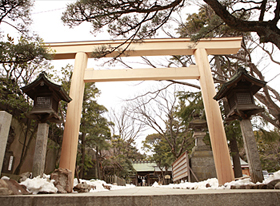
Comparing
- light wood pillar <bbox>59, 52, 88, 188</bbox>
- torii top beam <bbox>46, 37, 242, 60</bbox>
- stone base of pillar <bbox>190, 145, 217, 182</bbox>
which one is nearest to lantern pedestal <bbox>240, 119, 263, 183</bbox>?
stone base of pillar <bbox>190, 145, 217, 182</bbox>

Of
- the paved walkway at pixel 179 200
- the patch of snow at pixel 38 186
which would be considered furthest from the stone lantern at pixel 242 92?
the patch of snow at pixel 38 186

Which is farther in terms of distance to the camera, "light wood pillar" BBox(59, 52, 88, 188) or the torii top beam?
the torii top beam

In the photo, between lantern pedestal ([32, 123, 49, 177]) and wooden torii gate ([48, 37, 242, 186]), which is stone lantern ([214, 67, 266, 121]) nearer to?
wooden torii gate ([48, 37, 242, 186])

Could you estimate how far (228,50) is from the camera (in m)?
6.54

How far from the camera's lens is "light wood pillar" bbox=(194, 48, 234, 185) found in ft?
16.4

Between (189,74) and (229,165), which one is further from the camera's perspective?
(189,74)

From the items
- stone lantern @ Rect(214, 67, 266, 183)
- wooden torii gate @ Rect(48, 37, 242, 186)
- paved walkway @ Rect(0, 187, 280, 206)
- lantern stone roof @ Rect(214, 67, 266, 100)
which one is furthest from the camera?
wooden torii gate @ Rect(48, 37, 242, 186)

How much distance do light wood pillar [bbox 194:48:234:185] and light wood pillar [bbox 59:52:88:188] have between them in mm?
4202

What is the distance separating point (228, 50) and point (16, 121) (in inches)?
321

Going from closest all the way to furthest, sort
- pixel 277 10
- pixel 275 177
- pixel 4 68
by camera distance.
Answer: pixel 275 177
pixel 277 10
pixel 4 68

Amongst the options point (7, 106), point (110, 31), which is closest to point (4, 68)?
point (7, 106)

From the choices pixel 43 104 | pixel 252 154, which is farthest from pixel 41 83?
pixel 252 154

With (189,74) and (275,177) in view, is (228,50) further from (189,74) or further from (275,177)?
(275,177)

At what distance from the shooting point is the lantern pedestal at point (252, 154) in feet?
11.7
